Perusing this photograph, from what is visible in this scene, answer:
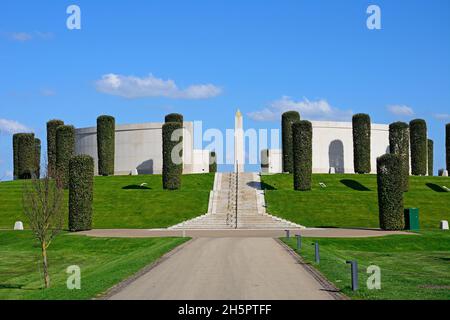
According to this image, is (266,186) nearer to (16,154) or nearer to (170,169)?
(170,169)

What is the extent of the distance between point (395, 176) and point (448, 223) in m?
9.76

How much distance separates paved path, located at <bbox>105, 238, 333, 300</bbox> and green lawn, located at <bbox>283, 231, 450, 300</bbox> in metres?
1.10

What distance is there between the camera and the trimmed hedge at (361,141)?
2805 inches

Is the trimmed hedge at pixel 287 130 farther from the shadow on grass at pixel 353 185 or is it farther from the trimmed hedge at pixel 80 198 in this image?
the trimmed hedge at pixel 80 198

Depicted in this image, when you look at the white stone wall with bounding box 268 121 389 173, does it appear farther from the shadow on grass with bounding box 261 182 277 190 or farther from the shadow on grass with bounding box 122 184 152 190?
the shadow on grass with bounding box 122 184 152 190

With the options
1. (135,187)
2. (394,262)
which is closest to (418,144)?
(135,187)

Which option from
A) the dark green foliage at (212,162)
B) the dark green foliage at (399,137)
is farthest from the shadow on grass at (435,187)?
the dark green foliage at (212,162)

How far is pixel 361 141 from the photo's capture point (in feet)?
234

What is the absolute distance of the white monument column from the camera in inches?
2991

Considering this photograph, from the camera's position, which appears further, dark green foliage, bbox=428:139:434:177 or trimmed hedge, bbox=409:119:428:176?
dark green foliage, bbox=428:139:434:177

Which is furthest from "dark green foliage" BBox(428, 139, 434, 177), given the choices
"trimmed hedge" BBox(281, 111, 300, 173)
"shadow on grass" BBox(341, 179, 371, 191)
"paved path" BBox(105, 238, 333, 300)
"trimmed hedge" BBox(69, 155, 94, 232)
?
"paved path" BBox(105, 238, 333, 300)

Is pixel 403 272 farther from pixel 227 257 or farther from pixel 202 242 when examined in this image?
pixel 202 242

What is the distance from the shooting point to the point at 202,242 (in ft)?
108
